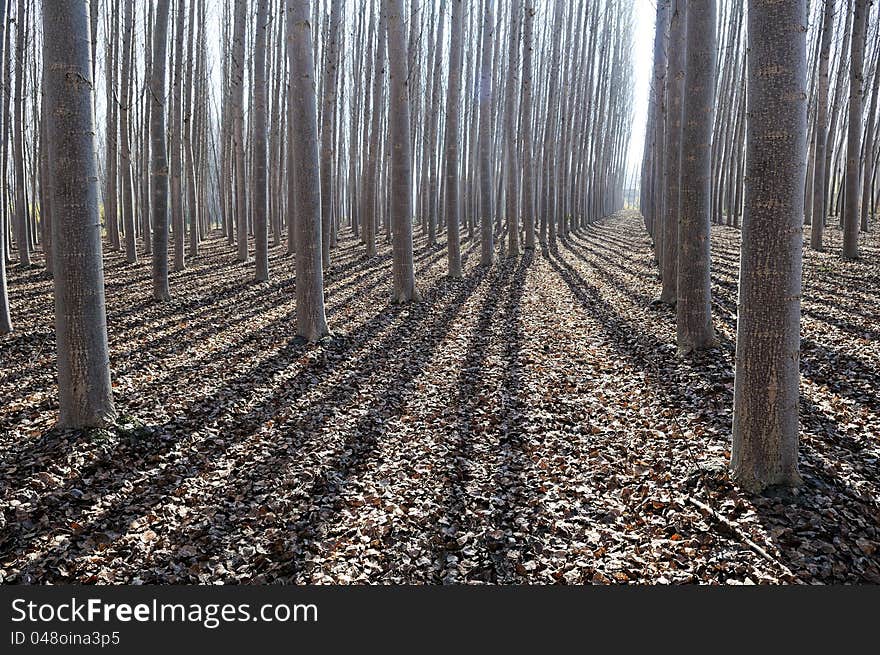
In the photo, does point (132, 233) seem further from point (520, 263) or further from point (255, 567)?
point (255, 567)

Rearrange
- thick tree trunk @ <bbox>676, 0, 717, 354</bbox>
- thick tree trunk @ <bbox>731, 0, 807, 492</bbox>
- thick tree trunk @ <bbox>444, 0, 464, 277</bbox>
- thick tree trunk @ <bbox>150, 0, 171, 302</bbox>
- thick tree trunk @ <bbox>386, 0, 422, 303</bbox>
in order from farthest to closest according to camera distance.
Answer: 1. thick tree trunk @ <bbox>444, 0, 464, 277</bbox>
2. thick tree trunk @ <bbox>150, 0, 171, 302</bbox>
3. thick tree trunk @ <bbox>386, 0, 422, 303</bbox>
4. thick tree trunk @ <bbox>676, 0, 717, 354</bbox>
5. thick tree trunk @ <bbox>731, 0, 807, 492</bbox>

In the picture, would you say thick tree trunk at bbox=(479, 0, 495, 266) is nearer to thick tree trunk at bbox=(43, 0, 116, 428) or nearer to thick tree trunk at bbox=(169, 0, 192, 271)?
thick tree trunk at bbox=(169, 0, 192, 271)

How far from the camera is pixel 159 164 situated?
33.1ft

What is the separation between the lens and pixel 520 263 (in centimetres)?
1634

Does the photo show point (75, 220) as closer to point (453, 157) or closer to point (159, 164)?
point (159, 164)

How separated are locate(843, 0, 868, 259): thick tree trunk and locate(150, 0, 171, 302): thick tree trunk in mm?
11973

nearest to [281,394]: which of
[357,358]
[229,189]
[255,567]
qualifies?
[357,358]

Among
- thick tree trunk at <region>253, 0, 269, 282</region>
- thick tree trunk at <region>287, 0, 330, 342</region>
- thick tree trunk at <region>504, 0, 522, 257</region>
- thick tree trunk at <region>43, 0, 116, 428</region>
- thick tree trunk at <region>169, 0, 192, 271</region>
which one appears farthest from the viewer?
thick tree trunk at <region>504, 0, 522, 257</region>

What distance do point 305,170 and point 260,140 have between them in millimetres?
5169

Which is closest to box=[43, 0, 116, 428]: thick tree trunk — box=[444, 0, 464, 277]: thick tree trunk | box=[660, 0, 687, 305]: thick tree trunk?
box=[660, 0, 687, 305]: thick tree trunk

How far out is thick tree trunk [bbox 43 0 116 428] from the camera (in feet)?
13.4

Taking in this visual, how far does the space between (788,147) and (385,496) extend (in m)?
2.98

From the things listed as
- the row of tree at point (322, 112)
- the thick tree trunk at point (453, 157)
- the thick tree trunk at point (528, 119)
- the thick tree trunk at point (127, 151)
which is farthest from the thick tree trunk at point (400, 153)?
the thick tree trunk at point (127, 151)

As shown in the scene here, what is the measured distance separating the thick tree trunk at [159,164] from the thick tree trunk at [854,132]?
39.3ft
